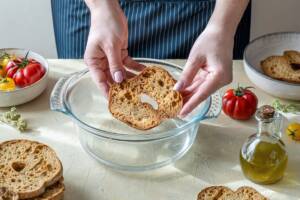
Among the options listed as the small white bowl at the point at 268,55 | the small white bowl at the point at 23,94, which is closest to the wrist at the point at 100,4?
the small white bowl at the point at 23,94

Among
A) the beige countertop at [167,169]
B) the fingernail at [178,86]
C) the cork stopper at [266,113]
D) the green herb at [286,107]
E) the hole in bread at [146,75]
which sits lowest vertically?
the green herb at [286,107]

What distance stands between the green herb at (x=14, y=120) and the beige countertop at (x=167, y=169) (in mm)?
16

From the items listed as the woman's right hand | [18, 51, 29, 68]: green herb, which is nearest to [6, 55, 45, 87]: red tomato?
[18, 51, 29, 68]: green herb

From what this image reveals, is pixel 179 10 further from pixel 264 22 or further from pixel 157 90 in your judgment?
pixel 264 22

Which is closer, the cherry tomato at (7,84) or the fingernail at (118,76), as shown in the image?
the fingernail at (118,76)

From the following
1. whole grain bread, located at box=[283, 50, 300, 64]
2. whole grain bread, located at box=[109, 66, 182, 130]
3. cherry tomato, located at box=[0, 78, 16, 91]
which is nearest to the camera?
whole grain bread, located at box=[109, 66, 182, 130]

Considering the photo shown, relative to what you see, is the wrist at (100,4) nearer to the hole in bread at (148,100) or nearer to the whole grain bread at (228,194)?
the hole in bread at (148,100)

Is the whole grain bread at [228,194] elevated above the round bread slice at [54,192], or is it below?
below

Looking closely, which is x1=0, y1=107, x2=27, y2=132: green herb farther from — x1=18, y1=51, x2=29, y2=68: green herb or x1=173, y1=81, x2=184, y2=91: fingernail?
x1=173, y1=81, x2=184, y2=91: fingernail

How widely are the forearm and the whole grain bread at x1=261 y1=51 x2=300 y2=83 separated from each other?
283 mm

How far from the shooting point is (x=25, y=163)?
1.35 m

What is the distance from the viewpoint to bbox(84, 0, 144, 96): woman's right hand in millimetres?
1494

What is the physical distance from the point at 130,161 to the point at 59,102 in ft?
0.79

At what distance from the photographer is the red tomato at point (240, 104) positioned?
1.58 metres
